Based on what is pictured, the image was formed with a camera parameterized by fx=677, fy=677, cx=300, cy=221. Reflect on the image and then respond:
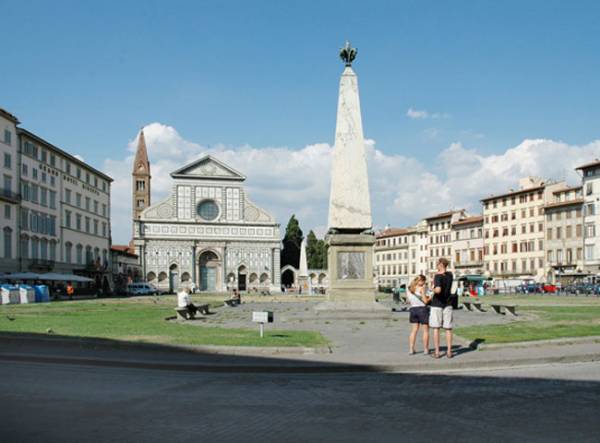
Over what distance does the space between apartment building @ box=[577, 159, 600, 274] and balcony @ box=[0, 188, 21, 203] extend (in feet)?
187

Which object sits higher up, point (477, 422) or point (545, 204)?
point (545, 204)

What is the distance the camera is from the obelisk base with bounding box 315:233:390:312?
2195cm

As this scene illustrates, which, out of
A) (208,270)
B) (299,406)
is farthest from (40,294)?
(208,270)

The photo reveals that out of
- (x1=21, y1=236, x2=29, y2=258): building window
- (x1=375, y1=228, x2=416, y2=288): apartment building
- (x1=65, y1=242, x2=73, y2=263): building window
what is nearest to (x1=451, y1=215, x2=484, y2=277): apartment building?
(x1=375, y1=228, x2=416, y2=288): apartment building

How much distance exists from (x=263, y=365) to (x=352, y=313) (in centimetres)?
1048

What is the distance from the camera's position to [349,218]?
22.3 metres

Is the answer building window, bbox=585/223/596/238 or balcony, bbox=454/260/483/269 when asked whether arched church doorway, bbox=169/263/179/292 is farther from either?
building window, bbox=585/223/596/238

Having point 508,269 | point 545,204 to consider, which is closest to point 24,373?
point 545,204

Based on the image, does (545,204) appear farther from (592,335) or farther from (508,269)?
(592,335)

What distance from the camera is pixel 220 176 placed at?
310 ft

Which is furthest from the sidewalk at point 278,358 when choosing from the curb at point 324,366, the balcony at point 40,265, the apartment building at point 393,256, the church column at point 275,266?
the apartment building at point 393,256

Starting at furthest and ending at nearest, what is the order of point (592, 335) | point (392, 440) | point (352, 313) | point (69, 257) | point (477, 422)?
point (69, 257) → point (352, 313) → point (592, 335) → point (477, 422) → point (392, 440)

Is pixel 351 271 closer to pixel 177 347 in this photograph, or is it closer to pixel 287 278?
pixel 177 347

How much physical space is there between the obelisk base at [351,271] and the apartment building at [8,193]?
40.8m
